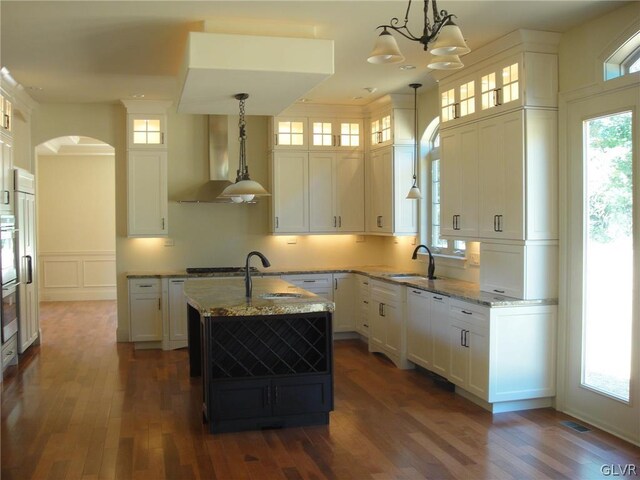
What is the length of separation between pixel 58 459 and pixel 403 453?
2228mm

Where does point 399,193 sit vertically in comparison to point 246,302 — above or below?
above

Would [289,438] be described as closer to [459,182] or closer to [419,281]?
[419,281]

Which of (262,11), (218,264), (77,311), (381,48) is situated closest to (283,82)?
(262,11)

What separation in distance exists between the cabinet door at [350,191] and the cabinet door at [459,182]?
2.20 m

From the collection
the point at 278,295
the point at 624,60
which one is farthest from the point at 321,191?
the point at 624,60

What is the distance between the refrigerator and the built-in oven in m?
0.16

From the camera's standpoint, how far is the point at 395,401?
17.2ft

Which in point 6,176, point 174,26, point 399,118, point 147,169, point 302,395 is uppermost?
point 174,26

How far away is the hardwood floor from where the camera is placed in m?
3.81

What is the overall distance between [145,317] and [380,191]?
3226 mm

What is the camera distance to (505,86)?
502 cm

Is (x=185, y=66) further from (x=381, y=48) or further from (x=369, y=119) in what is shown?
(x=369, y=119)

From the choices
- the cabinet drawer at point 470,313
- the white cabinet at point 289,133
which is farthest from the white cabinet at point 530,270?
the white cabinet at point 289,133

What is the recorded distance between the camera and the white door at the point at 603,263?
4.22m
